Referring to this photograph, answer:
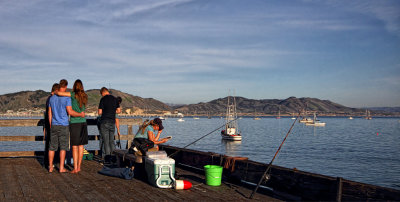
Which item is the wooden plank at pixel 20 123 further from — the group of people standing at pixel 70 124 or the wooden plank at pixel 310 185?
the wooden plank at pixel 310 185

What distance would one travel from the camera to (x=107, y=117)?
31.1 ft

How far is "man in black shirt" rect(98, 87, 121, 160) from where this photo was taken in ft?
30.8

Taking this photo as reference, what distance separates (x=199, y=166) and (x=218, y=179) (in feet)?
5.13

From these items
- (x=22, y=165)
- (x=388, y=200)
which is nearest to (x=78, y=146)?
(x=22, y=165)

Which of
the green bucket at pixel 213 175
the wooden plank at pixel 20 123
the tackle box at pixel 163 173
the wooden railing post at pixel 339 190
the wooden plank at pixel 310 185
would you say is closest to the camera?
the wooden plank at pixel 310 185

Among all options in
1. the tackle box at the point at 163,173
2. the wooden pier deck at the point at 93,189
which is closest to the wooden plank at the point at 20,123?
the wooden pier deck at the point at 93,189

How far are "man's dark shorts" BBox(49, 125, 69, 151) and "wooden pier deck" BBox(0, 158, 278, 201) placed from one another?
0.66m

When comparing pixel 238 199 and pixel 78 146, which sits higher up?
pixel 78 146

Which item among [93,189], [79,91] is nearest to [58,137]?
[79,91]

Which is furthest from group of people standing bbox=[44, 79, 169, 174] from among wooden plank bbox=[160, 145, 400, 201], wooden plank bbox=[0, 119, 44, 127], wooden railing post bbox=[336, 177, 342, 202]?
wooden railing post bbox=[336, 177, 342, 202]

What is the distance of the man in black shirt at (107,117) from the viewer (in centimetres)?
938

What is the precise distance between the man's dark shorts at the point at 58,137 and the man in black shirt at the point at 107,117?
1.47m

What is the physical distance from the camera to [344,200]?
521cm

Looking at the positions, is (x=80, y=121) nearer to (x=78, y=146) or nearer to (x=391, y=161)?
(x=78, y=146)
